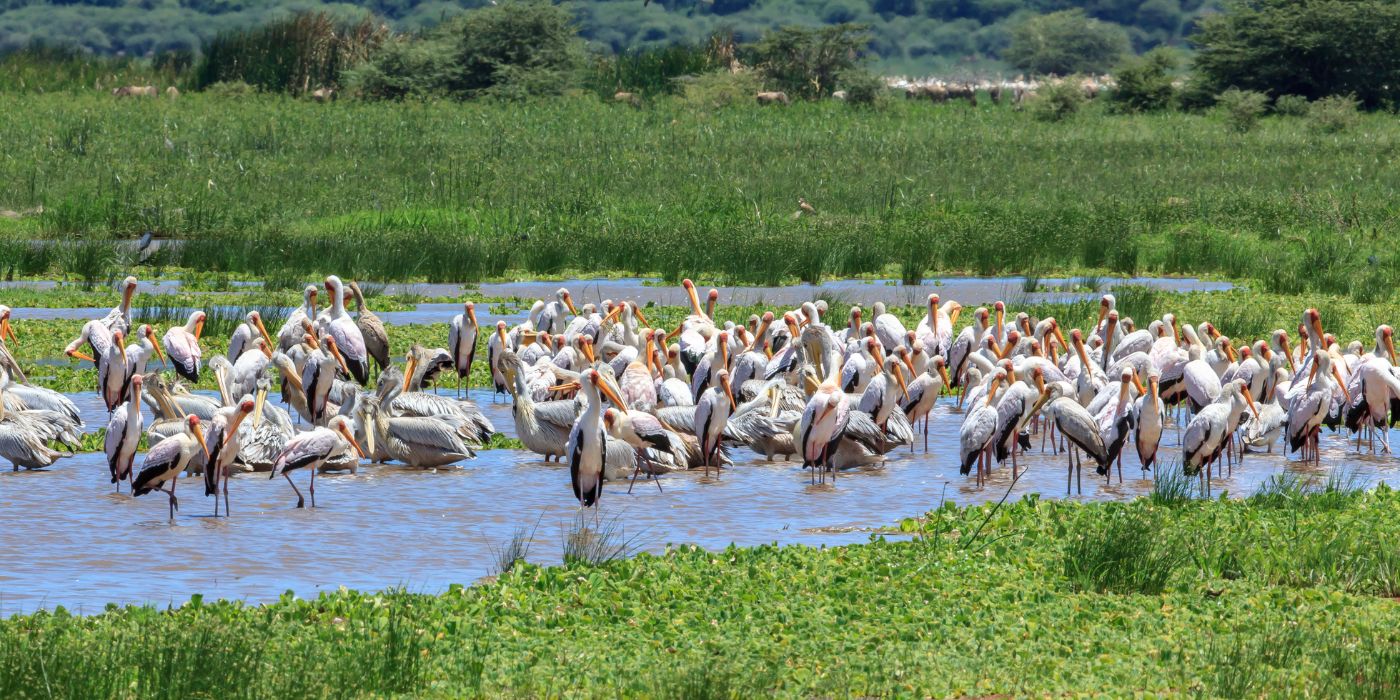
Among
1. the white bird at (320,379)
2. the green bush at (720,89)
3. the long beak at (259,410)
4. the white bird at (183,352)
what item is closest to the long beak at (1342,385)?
the white bird at (320,379)

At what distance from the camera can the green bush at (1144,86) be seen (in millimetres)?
52062

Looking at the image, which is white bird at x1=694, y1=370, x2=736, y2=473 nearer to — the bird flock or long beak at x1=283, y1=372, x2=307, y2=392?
the bird flock

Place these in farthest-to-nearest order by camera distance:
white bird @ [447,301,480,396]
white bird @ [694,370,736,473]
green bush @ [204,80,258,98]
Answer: green bush @ [204,80,258,98] → white bird @ [447,301,480,396] → white bird @ [694,370,736,473]

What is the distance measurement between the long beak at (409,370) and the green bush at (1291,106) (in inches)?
1612

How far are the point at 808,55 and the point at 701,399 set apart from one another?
45.3 metres

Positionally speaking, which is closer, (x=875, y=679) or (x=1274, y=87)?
(x=875, y=679)

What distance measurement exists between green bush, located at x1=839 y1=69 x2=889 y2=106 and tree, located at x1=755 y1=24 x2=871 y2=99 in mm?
1109

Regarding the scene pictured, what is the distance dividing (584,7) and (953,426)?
353ft

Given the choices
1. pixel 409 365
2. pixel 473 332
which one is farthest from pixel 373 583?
pixel 473 332

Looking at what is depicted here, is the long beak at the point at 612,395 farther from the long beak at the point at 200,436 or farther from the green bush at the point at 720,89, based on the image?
the green bush at the point at 720,89

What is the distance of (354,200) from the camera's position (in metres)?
31.0

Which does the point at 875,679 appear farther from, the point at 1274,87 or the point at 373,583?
the point at 1274,87

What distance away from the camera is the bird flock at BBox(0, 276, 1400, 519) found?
37.1ft

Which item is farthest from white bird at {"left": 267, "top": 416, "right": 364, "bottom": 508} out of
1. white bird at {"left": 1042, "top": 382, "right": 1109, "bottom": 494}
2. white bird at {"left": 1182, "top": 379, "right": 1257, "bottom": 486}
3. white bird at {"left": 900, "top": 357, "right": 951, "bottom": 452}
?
white bird at {"left": 1182, "top": 379, "right": 1257, "bottom": 486}
